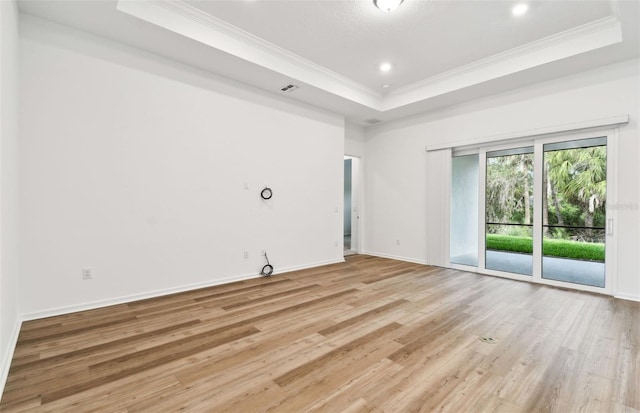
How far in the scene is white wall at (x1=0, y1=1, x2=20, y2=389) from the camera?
2.06 metres

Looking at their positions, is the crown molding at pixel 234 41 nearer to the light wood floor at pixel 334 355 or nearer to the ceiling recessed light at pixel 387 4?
the ceiling recessed light at pixel 387 4

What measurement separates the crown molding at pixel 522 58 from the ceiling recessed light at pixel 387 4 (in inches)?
84.0

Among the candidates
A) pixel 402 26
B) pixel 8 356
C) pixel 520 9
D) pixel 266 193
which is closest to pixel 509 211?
pixel 520 9

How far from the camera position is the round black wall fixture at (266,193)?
4.87 metres

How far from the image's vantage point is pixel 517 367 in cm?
220

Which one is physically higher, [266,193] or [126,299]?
[266,193]

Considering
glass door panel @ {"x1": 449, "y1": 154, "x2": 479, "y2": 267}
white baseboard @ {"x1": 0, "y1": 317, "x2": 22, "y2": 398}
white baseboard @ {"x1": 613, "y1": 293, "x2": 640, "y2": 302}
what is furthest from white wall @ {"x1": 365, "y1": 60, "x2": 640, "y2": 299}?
white baseboard @ {"x1": 0, "y1": 317, "x2": 22, "y2": 398}

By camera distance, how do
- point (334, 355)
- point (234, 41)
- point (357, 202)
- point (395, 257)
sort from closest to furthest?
point (334, 355), point (234, 41), point (395, 257), point (357, 202)

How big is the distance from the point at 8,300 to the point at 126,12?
9.64 feet

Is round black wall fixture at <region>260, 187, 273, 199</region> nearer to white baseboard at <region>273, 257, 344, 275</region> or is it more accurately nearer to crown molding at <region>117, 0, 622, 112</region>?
white baseboard at <region>273, 257, 344, 275</region>

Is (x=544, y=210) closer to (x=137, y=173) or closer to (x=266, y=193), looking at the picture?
(x=266, y=193)

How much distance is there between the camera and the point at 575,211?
428 centimetres

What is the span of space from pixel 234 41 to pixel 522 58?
404 centimetres

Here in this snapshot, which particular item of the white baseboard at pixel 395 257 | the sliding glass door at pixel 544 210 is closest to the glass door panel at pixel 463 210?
the sliding glass door at pixel 544 210
